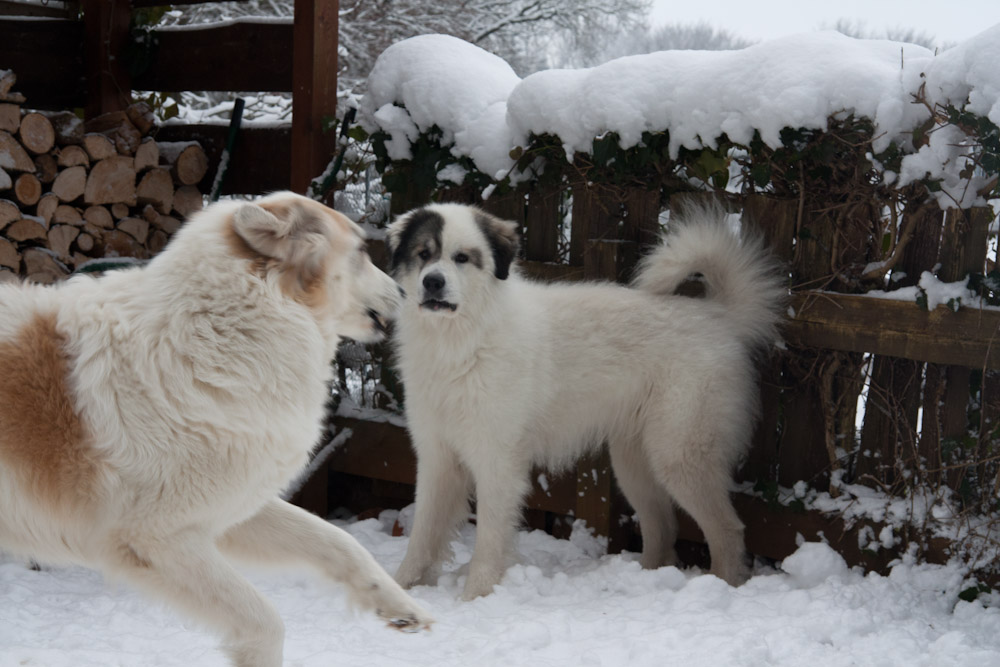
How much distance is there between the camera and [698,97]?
156 inches

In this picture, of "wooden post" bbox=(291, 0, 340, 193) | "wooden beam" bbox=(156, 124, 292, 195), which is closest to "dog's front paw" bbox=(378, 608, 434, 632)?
"wooden post" bbox=(291, 0, 340, 193)

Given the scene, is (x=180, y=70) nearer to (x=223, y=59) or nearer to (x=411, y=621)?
(x=223, y=59)

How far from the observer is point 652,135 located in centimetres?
414

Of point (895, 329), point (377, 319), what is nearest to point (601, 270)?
point (895, 329)

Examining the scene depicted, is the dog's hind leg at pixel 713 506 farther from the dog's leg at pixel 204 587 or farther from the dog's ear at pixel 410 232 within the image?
the dog's leg at pixel 204 587

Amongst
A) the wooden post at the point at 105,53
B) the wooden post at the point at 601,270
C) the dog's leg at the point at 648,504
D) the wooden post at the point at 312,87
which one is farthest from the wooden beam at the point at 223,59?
the dog's leg at the point at 648,504

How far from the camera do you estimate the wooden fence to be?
530 cm

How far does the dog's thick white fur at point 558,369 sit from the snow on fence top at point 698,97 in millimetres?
500

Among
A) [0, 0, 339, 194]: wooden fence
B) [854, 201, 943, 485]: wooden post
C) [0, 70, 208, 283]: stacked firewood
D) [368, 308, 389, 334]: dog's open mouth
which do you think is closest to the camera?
[368, 308, 389, 334]: dog's open mouth

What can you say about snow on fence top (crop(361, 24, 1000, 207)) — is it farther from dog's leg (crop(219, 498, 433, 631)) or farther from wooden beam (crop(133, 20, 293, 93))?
dog's leg (crop(219, 498, 433, 631))

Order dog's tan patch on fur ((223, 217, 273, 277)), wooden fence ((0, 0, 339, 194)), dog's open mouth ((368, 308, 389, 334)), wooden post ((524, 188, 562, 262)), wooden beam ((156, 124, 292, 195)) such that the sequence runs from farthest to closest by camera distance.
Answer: wooden beam ((156, 124, 292, 195)), wooden fence ((0, 0, 339, 194)), wooden post ((524, 188, 562, 262)), dog's open mouth ((368, 308, 389, 334)), dog's tan patch on fur ((223, 217, 273, 277))

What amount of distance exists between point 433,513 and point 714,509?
49.0 inches

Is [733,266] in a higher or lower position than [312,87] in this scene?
A: lower

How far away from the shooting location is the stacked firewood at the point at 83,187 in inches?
195
